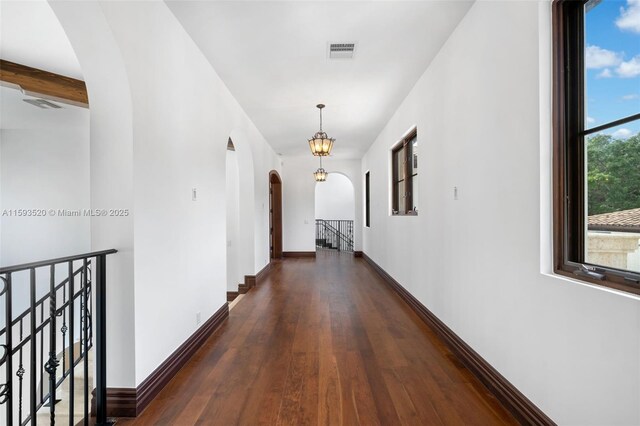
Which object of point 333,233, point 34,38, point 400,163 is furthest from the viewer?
point 333,233

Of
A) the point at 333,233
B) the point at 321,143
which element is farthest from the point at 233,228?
the point at 333,233

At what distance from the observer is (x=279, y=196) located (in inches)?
363

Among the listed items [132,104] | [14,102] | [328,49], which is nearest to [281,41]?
[328,49]

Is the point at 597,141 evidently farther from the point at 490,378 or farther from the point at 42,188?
the point at 42,188

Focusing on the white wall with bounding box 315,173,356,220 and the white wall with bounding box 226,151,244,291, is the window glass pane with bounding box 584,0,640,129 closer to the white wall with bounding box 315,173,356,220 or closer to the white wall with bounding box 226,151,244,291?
the white wall with bounding box 226,151,244,291

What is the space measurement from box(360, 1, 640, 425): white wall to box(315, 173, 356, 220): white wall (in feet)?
39.6

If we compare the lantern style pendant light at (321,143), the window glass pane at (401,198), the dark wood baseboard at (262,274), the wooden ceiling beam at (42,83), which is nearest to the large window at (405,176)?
the window glass pane at (401,198)

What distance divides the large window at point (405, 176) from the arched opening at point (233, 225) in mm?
2880

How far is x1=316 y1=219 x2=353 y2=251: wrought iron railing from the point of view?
43.6 ft

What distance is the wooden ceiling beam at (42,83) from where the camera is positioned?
10.6ft

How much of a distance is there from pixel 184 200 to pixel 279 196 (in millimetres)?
6476

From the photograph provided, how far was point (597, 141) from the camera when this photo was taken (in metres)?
1.53

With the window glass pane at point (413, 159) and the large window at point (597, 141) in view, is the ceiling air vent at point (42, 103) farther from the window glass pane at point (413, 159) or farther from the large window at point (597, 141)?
the large window at point (597, 141)

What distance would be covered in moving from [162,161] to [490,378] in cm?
289
